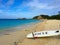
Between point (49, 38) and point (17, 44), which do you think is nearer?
point (17, 44)

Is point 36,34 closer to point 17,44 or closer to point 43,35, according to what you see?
A: point 43,35

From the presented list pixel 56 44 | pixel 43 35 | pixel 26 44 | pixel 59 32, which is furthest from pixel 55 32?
pixel 26 44

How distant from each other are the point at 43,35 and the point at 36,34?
24 centimetres

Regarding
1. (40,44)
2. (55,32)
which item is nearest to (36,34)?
(55,32)

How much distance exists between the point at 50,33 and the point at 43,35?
0.81ft

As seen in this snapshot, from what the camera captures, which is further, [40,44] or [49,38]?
[49,38]

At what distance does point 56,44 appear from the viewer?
3.56 metres

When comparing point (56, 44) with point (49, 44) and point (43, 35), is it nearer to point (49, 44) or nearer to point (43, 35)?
point (49, 44)

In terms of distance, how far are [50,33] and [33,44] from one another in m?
1.06

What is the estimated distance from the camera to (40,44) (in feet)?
12.0

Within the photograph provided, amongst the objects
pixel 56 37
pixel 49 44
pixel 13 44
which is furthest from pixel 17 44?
pixel 56 37

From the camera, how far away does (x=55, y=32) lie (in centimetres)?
453

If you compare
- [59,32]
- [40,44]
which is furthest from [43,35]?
[40,44]

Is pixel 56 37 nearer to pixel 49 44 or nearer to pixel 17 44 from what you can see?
pixel 49 44
